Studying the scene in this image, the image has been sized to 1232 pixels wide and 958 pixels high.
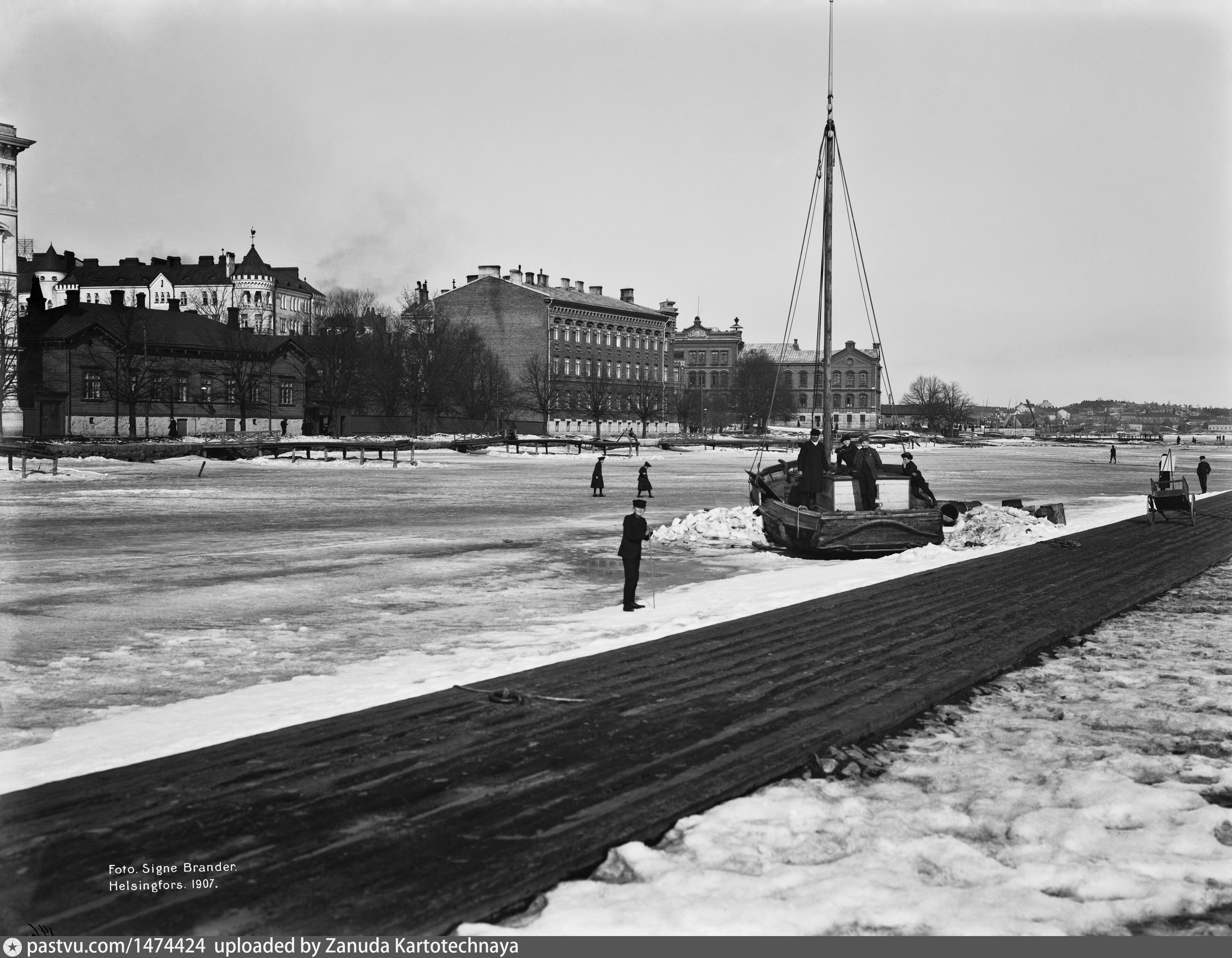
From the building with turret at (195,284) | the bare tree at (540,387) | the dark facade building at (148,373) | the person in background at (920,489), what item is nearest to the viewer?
the person in background at (920,489)

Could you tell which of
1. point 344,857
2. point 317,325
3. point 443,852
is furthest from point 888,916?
point 317,325

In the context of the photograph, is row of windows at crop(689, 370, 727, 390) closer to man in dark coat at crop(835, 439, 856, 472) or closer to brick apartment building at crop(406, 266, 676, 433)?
brick apartment building at crop(406, 266, 676, 433)

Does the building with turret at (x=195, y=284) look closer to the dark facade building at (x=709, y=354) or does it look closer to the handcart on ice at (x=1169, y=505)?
the dark facade building at (x=709, y=354)

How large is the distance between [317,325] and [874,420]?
90.4 metres

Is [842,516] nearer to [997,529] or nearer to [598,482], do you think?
[997,529]

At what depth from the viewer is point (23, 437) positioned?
56594mm

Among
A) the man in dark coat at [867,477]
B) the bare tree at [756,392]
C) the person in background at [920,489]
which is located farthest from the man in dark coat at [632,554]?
the bare tree at [756,392]

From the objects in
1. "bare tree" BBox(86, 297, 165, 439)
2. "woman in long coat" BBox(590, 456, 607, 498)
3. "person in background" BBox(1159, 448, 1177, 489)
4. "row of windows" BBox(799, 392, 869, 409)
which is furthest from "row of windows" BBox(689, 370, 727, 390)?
"person in background" BBox(1159, 448, 1177, 489)

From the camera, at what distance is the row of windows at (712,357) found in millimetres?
145500

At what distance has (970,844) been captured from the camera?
18.0ft

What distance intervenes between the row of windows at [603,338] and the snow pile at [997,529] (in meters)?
86.4

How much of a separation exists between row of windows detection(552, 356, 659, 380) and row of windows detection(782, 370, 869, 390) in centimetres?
3775

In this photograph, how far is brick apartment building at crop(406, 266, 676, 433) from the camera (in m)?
104

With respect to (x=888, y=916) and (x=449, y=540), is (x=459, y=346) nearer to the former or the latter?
(x=449, y=540)
